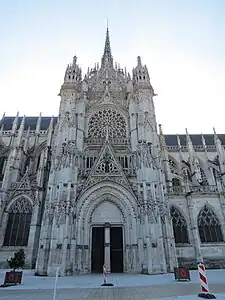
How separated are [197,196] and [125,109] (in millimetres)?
11858

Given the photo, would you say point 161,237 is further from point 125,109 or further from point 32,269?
point 125,109

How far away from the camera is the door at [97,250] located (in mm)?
16109

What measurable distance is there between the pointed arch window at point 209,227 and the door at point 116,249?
25.6ft

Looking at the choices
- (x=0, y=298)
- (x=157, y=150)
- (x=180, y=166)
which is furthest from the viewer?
(x=180, y=166)

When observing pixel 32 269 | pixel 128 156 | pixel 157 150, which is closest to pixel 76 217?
pixel 32 269

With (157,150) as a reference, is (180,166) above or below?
above

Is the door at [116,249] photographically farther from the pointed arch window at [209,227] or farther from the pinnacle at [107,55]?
the pinnacle at [107,55]

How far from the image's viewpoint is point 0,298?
23.3 ft

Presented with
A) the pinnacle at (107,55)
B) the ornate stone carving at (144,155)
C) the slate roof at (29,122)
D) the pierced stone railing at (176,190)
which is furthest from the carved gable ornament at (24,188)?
the pinnacle at (107,55)

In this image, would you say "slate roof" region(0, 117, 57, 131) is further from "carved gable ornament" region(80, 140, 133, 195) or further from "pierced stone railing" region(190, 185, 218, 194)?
"pierced stone railing" region(190, 185, 218, 194)

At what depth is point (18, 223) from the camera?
19.5 m

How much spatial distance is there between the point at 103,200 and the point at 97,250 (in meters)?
3.90

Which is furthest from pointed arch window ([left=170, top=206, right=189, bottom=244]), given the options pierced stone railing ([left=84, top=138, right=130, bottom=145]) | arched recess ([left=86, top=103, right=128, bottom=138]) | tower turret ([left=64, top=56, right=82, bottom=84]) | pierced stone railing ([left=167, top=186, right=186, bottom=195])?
tower turret ([left=64, top=56, right=82, bottom=84])

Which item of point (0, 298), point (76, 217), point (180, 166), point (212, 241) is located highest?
point (180, 166)
